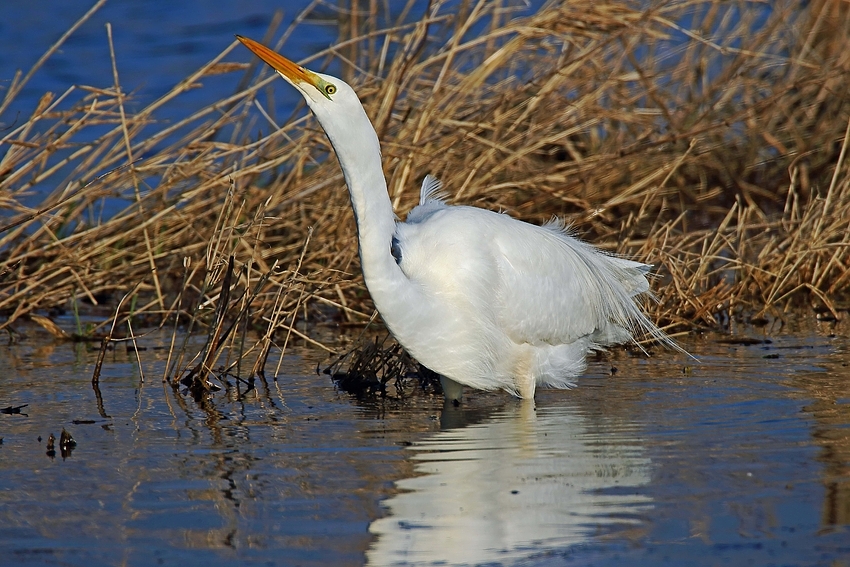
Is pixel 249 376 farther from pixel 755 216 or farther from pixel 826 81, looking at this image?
pixel 826 81

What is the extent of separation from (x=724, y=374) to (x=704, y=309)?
0.99 meters

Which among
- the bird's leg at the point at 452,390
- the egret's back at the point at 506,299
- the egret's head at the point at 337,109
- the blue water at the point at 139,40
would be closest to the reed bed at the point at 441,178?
the egret's back at the point at 506,299

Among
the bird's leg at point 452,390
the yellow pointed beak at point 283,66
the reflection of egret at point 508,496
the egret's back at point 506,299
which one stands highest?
the yellow pointed beak at point 283,66

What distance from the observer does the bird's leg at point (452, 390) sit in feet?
16.2

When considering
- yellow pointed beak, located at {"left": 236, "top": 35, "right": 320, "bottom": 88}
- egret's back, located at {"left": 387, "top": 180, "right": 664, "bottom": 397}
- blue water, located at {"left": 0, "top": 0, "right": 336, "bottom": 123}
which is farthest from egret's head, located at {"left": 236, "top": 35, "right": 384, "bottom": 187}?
blue water, located at {"left": 0, "top": 0, "right": 336, "bottom": 123}

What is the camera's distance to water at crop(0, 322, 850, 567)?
10.2ft

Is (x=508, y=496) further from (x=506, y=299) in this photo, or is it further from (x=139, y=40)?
(x=139, y=40)

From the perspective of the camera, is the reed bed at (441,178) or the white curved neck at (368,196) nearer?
the white curved neck at (368,196)

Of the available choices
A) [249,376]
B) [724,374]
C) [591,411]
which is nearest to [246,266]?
[249,376]

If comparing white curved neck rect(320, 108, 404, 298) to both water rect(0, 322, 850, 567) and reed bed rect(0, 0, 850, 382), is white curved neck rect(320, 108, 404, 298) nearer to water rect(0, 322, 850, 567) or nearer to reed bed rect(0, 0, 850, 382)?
water rect(0, 322, 850, 567)

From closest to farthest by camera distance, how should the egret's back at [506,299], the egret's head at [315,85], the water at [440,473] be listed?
the water at [440,473] → the egret's head at [315,85] → the egret's back at [506,299]

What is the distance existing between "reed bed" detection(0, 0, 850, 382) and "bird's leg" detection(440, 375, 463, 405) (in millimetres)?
852

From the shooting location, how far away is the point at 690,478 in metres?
3.60

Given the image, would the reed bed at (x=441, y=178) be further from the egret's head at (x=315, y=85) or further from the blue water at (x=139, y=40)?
the blue water at (x=139, y=40)
